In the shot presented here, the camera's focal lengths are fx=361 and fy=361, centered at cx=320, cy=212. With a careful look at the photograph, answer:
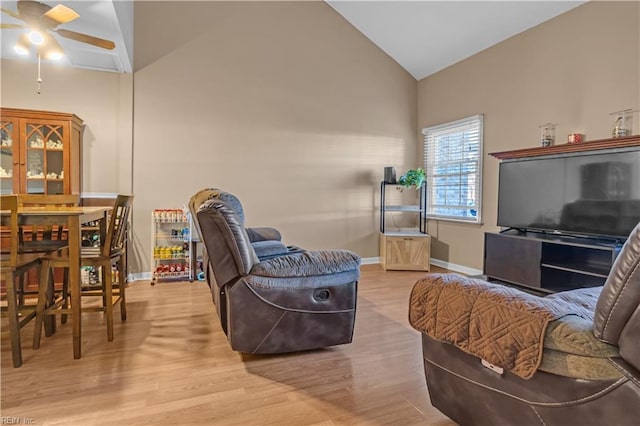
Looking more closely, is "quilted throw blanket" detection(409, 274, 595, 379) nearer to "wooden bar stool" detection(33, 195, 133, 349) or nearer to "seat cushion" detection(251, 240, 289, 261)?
"seat cushion" detection(251, 240, 289, 261)

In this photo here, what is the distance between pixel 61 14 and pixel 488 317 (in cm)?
327

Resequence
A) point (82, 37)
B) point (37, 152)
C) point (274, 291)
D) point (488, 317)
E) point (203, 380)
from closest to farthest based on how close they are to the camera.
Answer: point (488, 317)
point (203, 380)
point (274, 291)
point (82, 37)
point (37, 152)

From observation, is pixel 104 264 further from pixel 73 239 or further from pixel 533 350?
pixel 533 350

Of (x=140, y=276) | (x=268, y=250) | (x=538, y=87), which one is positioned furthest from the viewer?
(x=140, y=276)

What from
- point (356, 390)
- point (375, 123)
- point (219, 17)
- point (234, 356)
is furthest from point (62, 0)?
point (375, 123)

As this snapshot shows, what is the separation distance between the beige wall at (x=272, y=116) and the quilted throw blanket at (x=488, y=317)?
144 inches

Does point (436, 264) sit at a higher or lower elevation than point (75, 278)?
lower

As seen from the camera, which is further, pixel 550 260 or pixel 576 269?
pixel 550 260

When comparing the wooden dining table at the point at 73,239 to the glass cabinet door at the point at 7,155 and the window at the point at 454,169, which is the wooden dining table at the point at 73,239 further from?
the window at the point at 454,169

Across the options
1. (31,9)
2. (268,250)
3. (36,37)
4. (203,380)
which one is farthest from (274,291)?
(36,37)

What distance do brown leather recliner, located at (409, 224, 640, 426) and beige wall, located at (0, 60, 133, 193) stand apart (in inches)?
158

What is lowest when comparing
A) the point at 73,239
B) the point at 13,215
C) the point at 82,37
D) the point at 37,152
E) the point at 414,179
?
the point at 73,239

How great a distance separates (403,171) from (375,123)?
90cm

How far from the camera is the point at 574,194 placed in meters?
3.51
